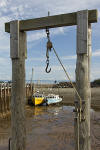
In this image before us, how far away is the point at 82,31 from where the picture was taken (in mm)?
4410

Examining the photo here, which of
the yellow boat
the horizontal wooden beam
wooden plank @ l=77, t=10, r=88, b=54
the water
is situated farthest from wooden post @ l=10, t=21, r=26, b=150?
the yellow boat

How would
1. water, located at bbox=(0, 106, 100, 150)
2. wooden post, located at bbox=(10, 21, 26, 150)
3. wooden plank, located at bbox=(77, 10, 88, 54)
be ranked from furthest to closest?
water, located at bbox=(0, 106, 100, 150) < wooden post, located at bbox=(10, 21, 26, 150) < wooden plank, located at bbox=(77, 10, 88, 54)

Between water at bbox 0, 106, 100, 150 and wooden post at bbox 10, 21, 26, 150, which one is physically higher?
wooden post at bbox 10, 21, 26, 150

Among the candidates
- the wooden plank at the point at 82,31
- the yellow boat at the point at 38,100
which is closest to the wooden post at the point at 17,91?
the wooden plank at the point at 82,31

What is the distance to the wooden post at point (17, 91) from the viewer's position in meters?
4.95

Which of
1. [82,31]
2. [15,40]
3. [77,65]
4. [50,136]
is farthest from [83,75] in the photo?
[50,136]

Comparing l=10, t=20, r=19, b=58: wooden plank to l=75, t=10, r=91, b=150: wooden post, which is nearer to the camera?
l=75, t=10, r=91, b=150: wooden post

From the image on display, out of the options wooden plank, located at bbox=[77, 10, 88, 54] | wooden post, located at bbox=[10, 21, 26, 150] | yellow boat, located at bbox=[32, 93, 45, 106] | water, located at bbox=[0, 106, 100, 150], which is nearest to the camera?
wooden plank, located at bbox=[77, 10, 88, 54]

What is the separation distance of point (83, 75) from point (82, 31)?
3.10 feet

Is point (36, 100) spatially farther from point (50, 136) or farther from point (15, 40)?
point (15, 40)

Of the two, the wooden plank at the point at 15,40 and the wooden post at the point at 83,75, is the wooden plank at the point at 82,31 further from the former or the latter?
the wooden plank at the point at 15,40

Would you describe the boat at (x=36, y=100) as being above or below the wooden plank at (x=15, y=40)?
below

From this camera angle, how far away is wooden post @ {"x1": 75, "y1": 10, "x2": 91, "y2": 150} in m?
4.40

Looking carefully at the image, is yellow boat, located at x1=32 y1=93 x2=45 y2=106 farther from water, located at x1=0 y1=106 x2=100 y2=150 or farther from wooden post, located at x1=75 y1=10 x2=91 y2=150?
wooden post, located at x1=75 y1=10 x2=91 y2=150
